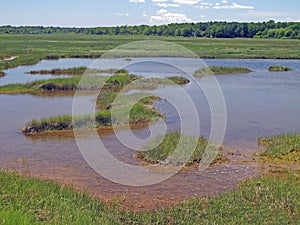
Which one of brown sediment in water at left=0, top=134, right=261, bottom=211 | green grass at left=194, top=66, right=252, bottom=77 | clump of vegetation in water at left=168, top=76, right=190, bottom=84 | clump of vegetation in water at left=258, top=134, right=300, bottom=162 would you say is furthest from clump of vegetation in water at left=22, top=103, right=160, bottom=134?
green grass at left=194, top=66, right=252, bottom=77

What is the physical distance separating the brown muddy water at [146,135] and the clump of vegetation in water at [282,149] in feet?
1.32

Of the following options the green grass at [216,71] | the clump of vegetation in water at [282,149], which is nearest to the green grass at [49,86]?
the green grass at [216,71]

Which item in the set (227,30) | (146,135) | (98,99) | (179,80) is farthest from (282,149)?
(227,30)

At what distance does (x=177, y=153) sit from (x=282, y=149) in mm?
2915

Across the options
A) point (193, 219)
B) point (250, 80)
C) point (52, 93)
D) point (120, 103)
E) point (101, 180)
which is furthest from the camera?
point (250, 80)

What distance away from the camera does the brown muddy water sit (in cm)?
880

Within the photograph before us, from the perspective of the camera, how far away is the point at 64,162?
10.8 meters

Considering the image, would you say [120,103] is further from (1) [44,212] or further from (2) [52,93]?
(1) [44,212]

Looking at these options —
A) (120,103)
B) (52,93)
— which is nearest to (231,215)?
(120,103)

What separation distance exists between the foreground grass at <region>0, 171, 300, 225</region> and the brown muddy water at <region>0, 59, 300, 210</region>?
935 millimetres

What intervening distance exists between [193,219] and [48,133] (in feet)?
25.5

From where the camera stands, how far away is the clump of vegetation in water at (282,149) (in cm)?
1093

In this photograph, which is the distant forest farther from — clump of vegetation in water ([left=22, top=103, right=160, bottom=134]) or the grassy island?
clump of vegetation in water ([left=22, top=103, right=160, bottom=134])

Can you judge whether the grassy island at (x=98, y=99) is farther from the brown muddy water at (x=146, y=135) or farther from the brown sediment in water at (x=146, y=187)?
the brown sediment in water at (x=146, y=187)
